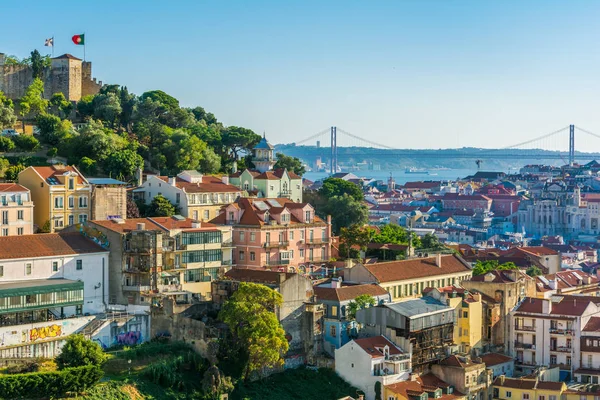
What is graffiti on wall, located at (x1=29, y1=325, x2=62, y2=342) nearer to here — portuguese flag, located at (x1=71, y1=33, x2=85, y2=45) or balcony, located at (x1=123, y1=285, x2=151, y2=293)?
balcony, located at (x1=123, y1=285, x2=151, y2=293)

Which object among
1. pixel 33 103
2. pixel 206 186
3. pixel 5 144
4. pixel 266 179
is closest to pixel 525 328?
pixel 206 186

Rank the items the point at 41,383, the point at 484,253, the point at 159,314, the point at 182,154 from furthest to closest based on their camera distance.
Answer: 1. the point at 484,253
2. the point at 182,154
3. the point at 159,314
4. the point at 41,383

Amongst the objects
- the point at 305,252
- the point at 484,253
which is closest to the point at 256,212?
the point at 305,252

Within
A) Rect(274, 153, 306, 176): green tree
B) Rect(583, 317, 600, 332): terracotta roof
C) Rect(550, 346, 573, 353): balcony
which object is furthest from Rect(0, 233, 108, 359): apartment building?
Rect(274, 153, 306, 176): green tree

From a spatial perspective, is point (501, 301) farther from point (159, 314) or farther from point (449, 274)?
point (159, 314)

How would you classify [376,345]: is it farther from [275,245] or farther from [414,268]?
[275,245]

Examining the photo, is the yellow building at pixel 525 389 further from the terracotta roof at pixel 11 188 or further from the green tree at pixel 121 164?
→ the green tree at pixel 121 164
